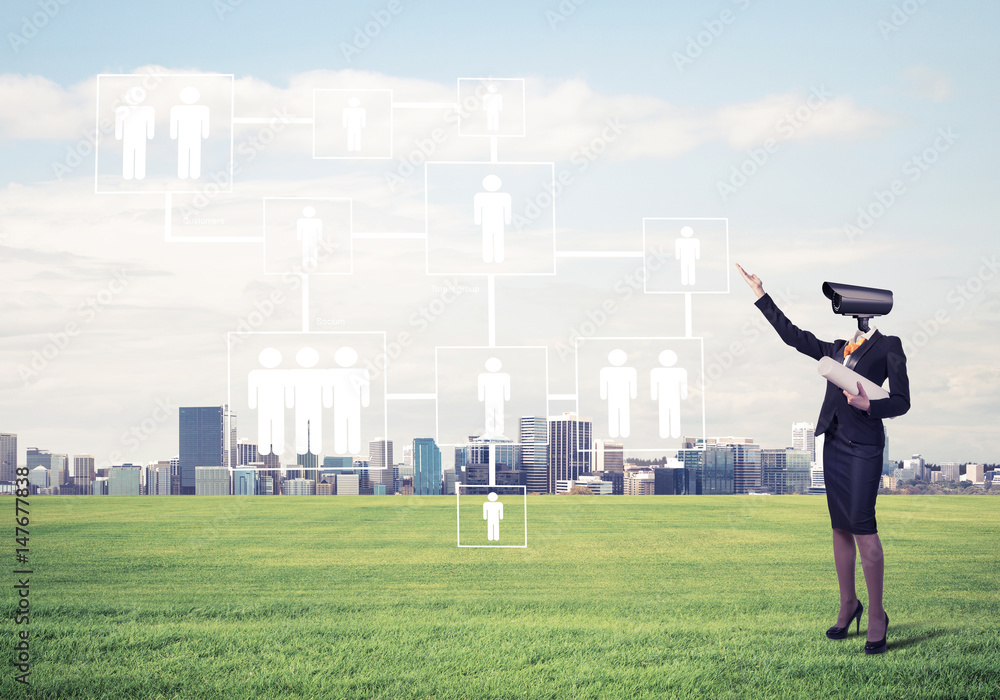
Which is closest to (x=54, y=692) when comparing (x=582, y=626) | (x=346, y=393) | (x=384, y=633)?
(x=384, y=633)

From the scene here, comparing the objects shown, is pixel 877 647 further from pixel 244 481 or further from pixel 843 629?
pixel 244 481

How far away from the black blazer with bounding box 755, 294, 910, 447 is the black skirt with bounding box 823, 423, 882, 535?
95 mm

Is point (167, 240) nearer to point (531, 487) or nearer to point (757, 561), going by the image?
point (531, 487)

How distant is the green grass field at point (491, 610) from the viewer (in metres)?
7.10

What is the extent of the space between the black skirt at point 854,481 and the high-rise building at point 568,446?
565cm

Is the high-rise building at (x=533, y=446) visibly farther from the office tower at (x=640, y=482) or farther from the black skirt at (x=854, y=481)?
the black skirt at (x=854, y=481)

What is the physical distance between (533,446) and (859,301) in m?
6.44

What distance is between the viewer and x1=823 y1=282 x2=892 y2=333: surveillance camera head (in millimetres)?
7730

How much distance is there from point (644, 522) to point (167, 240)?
10036 millimetres

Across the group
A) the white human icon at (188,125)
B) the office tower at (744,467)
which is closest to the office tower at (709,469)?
the office tower at (744,467)

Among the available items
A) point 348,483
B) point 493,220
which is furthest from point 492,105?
point 348,483

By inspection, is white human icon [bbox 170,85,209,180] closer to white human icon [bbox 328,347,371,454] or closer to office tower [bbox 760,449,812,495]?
white human icon [bbox 328,347,371,454]

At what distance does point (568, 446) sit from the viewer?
13.5 meters

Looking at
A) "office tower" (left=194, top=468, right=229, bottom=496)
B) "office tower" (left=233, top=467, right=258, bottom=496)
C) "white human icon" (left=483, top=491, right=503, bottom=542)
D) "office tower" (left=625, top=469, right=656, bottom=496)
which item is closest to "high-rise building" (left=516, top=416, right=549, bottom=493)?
"white human icon" (left=483, top=491, right=503, bottom=542)
